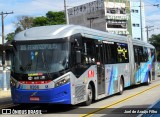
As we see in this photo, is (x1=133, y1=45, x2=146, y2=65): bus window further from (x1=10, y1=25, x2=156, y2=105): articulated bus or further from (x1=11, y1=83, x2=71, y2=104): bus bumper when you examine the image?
(x1=11, y1=83, x2=71, y2=104): bus bumper

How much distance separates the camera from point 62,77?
13.6m

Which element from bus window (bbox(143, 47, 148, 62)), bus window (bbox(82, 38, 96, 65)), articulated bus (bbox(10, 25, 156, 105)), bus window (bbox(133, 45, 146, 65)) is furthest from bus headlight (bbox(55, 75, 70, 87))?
bus window (bbox(143, 47, 148, 62))

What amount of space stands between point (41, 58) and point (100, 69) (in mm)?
4170

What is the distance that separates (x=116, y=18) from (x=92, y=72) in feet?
267

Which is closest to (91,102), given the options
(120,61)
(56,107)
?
(56,107)

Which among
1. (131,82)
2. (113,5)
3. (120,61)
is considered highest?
(113,5)

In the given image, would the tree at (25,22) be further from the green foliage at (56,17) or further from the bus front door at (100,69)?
the bus front door at (100,69)

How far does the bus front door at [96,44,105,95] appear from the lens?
669 inches

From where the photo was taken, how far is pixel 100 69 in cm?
1731

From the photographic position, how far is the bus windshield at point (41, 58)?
1373 cm

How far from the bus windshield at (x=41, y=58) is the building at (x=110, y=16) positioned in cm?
7984

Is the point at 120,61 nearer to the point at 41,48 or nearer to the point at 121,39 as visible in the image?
the point at 121,39

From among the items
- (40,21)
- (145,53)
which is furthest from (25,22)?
(145,53)

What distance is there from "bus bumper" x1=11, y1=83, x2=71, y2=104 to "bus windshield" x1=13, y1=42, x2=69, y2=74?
68 cm
